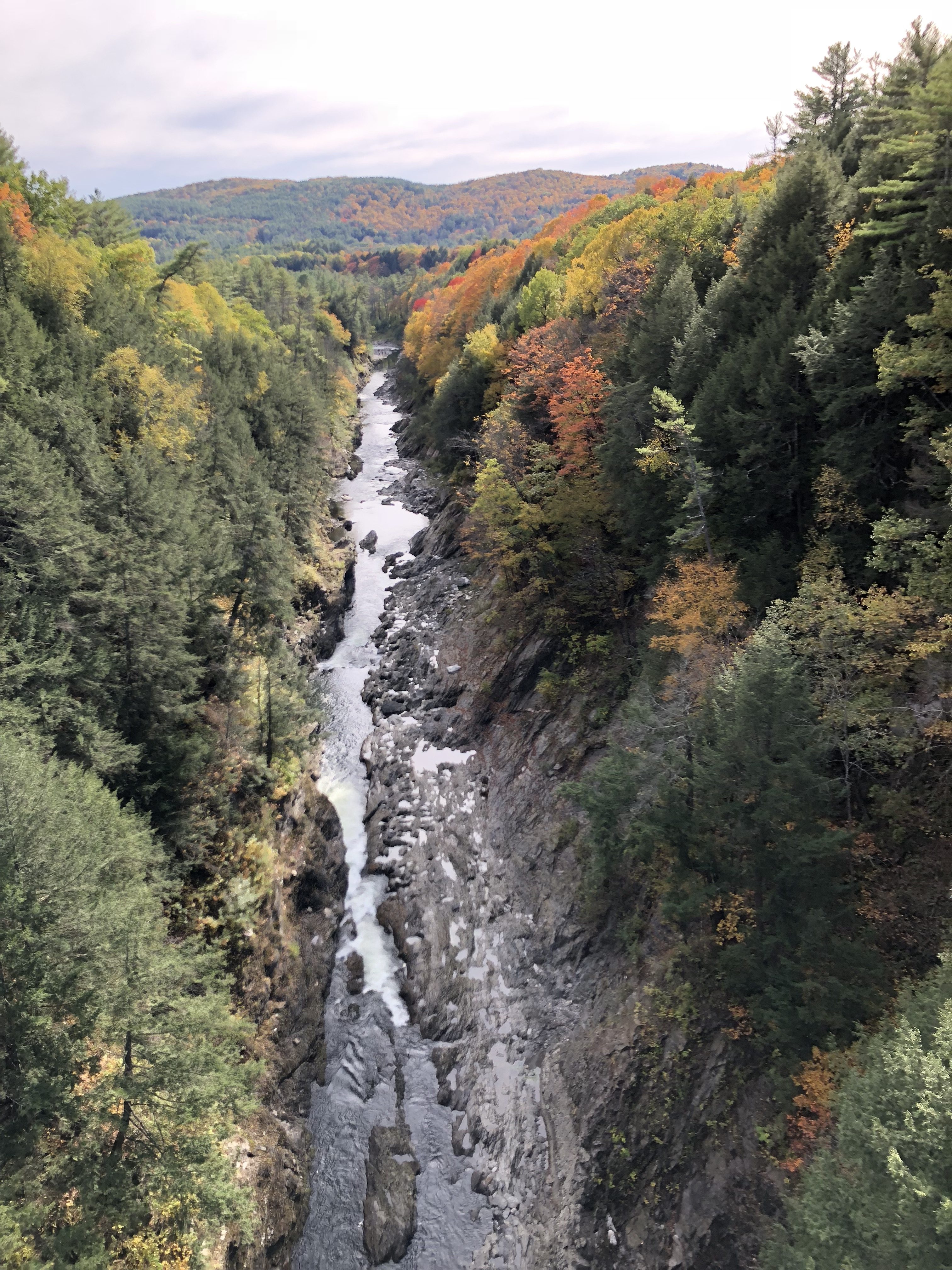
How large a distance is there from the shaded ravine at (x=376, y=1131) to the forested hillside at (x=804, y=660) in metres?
4.98

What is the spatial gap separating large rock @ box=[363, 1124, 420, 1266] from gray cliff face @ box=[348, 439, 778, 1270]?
0.61 m

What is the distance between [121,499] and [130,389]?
12.9 metres

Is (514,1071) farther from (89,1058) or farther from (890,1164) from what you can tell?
(890,1164)

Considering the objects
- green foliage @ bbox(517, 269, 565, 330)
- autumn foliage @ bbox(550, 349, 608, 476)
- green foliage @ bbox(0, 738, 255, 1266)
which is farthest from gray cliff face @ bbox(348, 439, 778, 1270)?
green foliage @ bbox(517, 269, 565, 330)

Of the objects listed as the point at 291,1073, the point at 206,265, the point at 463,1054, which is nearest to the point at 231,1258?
the point at 291,1073

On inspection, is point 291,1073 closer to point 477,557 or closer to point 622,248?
point 477,557

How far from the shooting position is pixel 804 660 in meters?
15.6

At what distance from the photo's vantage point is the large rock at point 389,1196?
59.2 feet

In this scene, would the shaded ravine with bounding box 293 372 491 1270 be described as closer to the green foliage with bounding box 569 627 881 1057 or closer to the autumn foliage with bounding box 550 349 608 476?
the green foliage with bounding box 569 627 881 1057

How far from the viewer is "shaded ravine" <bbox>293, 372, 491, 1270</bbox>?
18.2 meters

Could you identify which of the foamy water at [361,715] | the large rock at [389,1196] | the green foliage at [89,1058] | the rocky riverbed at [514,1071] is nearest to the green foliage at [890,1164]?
the rocky riverbed at [514,1071]

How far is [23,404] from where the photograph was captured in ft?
80.3

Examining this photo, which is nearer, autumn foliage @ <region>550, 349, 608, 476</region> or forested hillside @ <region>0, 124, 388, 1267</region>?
forested hillside @ <region>0, 124, 388, 1267</region>

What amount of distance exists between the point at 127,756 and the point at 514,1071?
1686 centimetres
